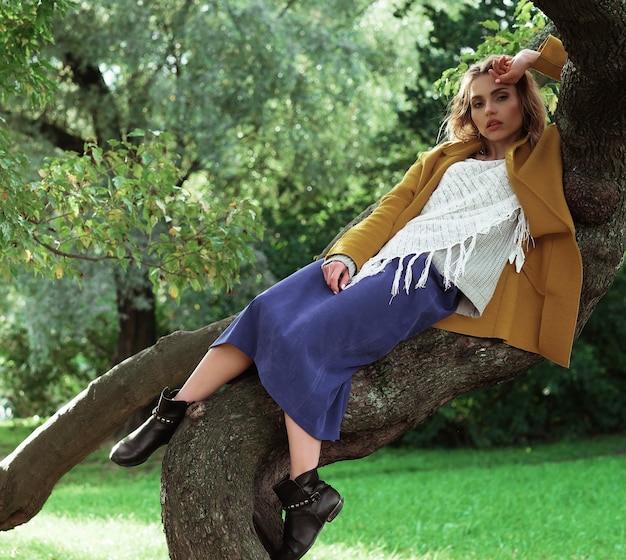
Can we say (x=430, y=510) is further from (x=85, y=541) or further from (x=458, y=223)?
(x=458, y=223)

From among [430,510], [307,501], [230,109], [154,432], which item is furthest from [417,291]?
[230,109]

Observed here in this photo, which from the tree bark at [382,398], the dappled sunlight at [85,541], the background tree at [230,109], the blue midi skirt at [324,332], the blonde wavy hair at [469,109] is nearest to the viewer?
the blue midi skirt at [324,332]

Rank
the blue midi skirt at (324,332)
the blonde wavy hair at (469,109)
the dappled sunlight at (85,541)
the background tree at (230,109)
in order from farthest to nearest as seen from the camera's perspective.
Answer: the background tree at (230,109) → the dappled sunlight at (85,541) → the blonde wavy hair at (469,109) → the blue midi skirt at (324,332)

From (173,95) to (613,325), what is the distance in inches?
255

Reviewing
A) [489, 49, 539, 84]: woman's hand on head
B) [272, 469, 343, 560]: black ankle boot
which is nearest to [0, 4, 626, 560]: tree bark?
[272, 469, 343, 560]: black ankle boot

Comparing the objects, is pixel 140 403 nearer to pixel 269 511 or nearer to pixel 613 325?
pixel 269 511

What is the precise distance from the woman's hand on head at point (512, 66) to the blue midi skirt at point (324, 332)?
79cm

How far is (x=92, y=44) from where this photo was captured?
999 cm

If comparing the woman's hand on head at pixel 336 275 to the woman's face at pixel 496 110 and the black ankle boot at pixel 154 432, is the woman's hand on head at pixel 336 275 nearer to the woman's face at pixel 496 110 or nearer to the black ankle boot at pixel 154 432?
the black ankle boot at pixel 154 432

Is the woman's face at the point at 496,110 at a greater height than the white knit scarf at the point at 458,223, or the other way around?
the woman's face at the point at 496,110

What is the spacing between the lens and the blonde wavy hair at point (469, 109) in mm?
3178

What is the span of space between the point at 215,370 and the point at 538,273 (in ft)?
3.77

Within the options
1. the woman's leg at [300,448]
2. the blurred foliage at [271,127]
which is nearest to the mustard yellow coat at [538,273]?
the woman's leg at [300,448]

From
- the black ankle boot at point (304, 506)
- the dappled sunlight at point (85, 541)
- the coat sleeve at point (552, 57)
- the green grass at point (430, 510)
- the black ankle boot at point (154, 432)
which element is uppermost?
the coat sleeve at point (552, 57)
